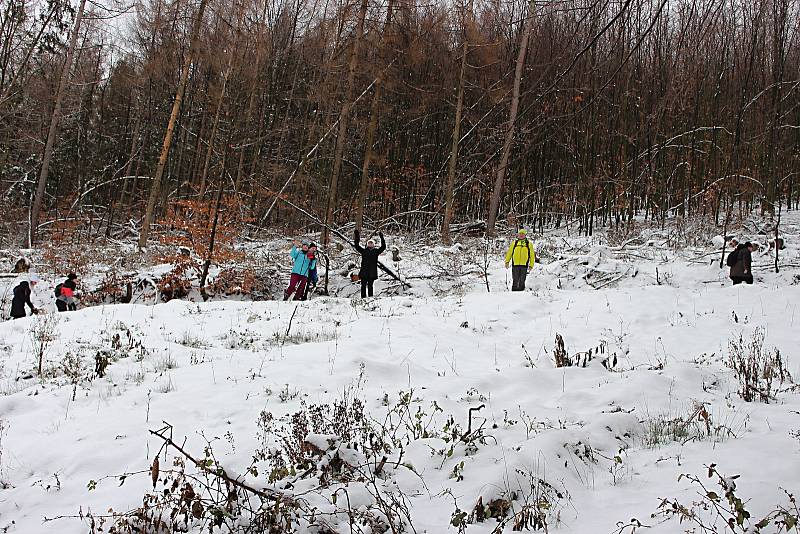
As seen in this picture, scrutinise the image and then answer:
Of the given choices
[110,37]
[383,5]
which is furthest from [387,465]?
[110,37]

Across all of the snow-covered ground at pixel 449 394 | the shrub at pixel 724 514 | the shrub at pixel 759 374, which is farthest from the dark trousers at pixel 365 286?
the shrub at pixel 724 514

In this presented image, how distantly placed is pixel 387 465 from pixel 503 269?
40.4 feet

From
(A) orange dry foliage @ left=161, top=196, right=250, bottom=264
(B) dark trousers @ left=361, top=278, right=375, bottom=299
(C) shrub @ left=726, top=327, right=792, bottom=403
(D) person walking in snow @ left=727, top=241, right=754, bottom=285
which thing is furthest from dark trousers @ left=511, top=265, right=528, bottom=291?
(A) orange dry foliage @ left=161, top=196, right=250, bottom=264

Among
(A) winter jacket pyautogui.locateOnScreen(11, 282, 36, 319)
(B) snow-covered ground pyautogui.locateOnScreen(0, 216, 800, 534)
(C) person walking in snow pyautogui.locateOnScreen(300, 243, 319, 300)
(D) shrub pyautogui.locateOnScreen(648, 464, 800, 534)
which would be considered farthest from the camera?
(C) person walking in snow pyautogui.locateOnScreen(300, 243, 319, 300)

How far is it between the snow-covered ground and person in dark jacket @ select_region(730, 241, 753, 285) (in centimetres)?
165

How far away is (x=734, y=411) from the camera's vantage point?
482cm

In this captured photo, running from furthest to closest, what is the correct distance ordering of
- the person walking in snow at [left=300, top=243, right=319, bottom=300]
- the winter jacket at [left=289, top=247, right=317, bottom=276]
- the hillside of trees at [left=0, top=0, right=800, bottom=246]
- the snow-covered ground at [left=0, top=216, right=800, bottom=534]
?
the hillside of trees at [left=0, top=0, right=800, bottom=246] → the person walking in snow at [left=300, top=243, right=319, bottom=300] → the winter jacket at [left=289, top=247, right=317, bottom=276] → the snow-covered ground at [left=0, top=216, right=800, bottom=534]

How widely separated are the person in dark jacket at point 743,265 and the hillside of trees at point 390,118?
17.1 feet

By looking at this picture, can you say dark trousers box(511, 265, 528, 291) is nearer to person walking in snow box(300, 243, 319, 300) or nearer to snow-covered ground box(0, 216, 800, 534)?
snow-covered ground box(0, 216, 800, 534)

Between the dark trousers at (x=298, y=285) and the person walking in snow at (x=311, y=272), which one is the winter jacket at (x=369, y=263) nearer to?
the person walking in snow at (x=311, y=272)

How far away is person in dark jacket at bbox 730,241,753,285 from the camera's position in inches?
484

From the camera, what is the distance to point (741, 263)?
12.3 metres

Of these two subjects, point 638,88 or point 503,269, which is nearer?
point 503,269

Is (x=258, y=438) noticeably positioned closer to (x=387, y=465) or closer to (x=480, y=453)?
(x=387, y=465)
